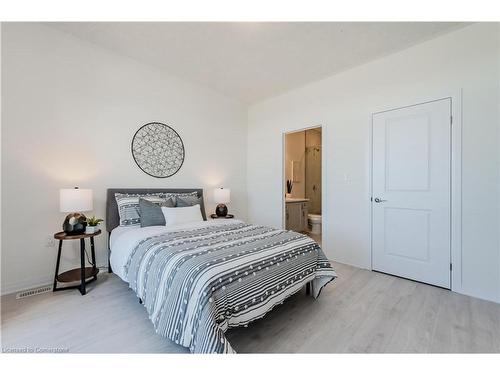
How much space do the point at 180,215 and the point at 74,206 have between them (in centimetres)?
103

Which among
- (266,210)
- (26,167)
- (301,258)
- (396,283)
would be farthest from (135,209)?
(396,283)

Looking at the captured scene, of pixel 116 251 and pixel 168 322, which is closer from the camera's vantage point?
pixel 168 322

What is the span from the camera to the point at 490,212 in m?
2.04

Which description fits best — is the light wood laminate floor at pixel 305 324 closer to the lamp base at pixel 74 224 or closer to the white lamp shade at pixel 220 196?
the lamp base at pixel 74 224

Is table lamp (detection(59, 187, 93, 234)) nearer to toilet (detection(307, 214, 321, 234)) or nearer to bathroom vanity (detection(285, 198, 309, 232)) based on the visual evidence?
bathroom vanity (detection(285, 198, 309, 232))

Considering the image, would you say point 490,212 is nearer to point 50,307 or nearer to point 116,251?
point 116,251

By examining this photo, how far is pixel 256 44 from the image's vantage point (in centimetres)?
249

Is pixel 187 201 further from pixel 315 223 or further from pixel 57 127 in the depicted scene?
pixel 315 223

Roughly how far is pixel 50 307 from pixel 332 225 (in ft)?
10.8

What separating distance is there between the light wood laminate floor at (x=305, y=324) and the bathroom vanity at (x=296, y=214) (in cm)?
214

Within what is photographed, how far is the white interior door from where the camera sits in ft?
7.55

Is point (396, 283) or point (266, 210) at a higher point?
point (266, 210)

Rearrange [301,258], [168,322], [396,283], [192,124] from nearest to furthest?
[168,322] < [301,258] < [396,283] < [192,124]

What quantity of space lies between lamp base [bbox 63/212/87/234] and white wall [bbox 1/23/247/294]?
0.37m
